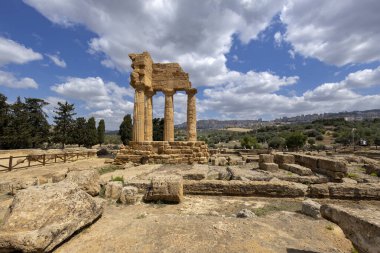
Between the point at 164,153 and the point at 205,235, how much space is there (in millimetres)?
13800

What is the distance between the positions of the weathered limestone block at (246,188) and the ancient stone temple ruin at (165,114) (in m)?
9.08

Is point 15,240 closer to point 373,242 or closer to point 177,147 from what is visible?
point 373,242

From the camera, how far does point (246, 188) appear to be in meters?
8.09

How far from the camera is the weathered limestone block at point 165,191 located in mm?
6898

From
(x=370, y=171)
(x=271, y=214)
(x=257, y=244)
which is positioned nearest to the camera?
(x=257, y=244)

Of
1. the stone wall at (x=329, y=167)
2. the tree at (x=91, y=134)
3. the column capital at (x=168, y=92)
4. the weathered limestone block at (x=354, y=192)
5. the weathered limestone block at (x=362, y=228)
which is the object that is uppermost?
the column capital at (x=168, y=92)

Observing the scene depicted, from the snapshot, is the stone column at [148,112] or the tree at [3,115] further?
the tree at [3,115]

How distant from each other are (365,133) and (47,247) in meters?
90.0

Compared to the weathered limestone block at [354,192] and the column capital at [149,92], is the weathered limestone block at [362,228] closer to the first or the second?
the weathered limestone block at [354,192]

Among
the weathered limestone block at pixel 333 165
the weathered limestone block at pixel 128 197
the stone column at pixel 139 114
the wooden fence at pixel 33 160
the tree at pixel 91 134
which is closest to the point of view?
the weathered limestone block at pixel 128 197

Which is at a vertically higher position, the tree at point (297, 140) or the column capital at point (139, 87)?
the column capital at point (139, 87)

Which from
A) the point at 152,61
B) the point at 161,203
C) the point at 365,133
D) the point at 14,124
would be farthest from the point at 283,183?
the point at 365,133

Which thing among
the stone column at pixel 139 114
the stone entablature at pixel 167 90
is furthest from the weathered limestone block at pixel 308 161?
the stone column at pixel 139 114

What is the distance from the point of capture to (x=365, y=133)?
72188 mm
